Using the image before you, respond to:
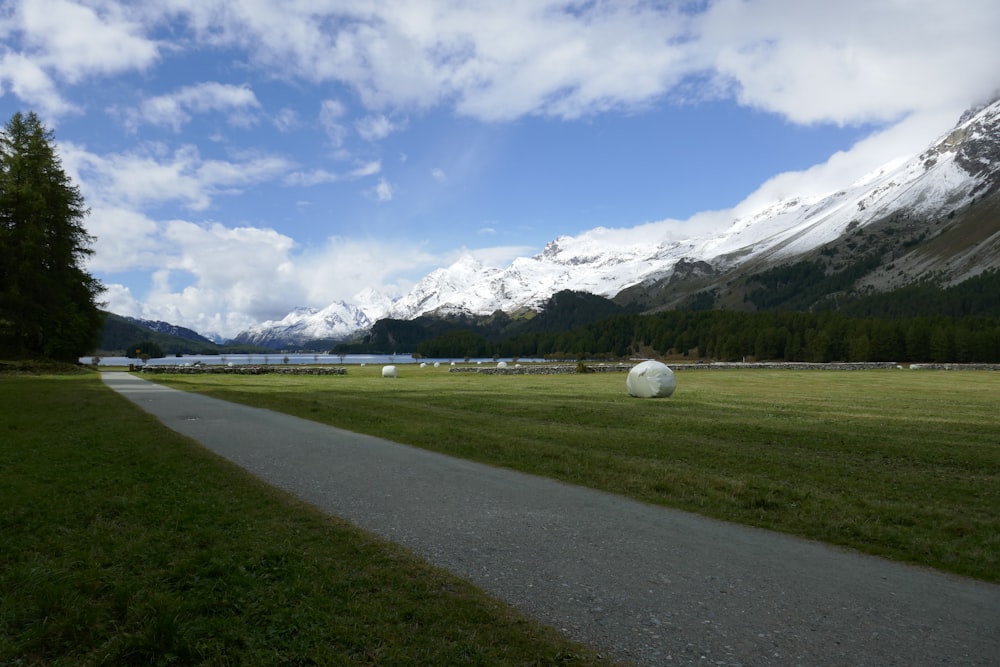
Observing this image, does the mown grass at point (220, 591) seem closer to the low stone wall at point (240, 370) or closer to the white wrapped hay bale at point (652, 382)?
the white wrapped hay bale at point (652, 382)

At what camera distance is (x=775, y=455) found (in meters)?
17.5

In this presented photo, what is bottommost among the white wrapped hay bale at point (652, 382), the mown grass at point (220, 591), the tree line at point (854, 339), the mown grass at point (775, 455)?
the mown grass at point (775, 455)

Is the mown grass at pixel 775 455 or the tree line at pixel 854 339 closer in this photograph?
the mown grass at pixel 775 455

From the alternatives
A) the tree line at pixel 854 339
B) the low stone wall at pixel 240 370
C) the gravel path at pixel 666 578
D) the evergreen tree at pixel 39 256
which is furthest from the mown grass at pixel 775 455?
the tree line at pixel 854 339

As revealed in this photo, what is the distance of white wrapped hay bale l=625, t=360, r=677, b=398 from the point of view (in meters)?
39.8

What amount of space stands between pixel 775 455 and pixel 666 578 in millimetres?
11926

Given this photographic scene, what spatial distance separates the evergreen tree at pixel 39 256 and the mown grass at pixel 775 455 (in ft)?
128

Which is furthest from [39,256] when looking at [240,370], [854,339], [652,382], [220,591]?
[854,339]

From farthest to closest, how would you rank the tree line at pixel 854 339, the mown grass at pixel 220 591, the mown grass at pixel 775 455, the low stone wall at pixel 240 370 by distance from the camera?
the tree line at pixel 854 339 < the low stone wall at pixel 240 370 < the mown grass at pixel 775 455 < the mown grass at pixel 220 591

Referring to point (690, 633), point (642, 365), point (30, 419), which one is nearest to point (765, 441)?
point (690, 633)

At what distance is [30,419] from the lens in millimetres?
21578

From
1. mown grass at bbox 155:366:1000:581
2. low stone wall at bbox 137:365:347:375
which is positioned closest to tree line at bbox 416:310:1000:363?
mown grass at bbox 155:366:1000:581

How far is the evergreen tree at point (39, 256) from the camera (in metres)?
54.2

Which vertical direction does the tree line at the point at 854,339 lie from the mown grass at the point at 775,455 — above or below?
above
